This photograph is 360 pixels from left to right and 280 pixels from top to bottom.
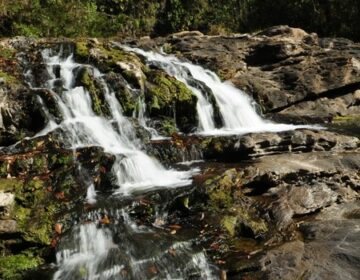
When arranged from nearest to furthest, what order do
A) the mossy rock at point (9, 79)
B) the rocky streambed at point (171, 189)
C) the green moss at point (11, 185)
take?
the rocky streambed at point (171, 189) → the green moss at point (11, 185) → the mossy rock at point (9, 79)

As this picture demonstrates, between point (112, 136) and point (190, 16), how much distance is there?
47.6 ft

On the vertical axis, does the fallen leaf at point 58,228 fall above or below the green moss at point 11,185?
below

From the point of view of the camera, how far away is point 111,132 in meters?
10.3

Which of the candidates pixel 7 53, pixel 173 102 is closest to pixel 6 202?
pixel 173 102

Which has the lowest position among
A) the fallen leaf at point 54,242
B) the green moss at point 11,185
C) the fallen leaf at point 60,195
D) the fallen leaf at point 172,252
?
the fallen leaf at point 172,252

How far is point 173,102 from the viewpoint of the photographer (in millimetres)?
12039

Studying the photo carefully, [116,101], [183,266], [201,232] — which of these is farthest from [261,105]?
[183,266]

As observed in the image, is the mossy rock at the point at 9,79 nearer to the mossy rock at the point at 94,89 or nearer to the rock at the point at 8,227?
the mossy rock at the point at 94,89

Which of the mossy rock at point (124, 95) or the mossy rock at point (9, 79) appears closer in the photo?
the mossy rock at point (9, 79)

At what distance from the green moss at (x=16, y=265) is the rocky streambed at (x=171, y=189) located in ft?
0.05

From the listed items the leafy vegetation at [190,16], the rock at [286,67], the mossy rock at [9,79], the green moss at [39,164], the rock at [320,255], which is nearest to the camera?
the rock at [320,255]

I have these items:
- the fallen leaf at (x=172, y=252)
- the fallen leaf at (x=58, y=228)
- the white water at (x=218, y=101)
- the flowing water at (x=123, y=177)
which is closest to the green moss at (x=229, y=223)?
the flowing water at (x=123, y=177)

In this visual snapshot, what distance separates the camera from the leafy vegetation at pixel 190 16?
57.0ft

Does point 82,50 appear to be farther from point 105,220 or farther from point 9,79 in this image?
point 105,220
